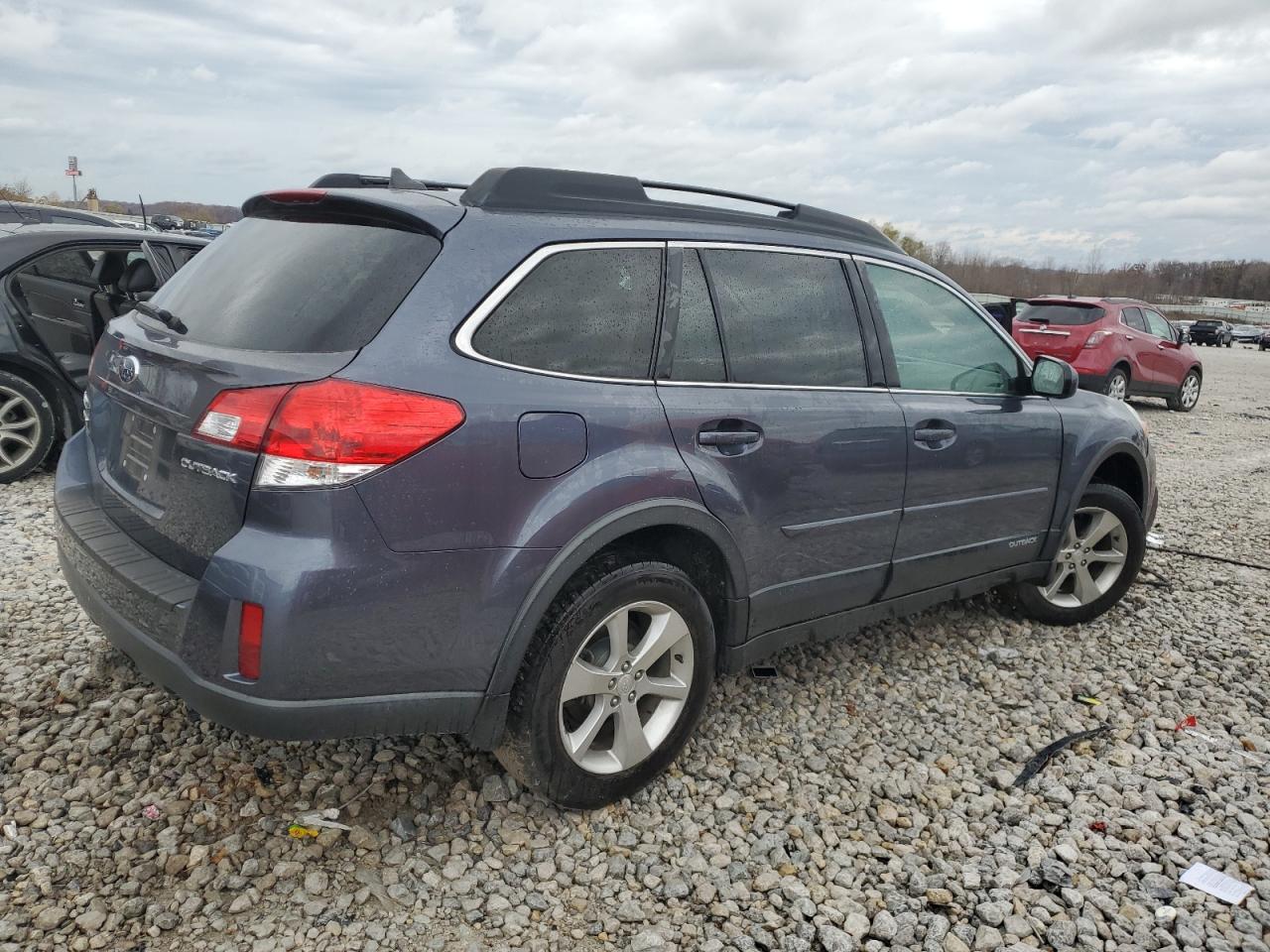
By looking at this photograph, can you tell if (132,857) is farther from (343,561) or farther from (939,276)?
(939,276)

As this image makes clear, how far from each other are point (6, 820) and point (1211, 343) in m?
56.3

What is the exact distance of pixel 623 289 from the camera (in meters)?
2.79

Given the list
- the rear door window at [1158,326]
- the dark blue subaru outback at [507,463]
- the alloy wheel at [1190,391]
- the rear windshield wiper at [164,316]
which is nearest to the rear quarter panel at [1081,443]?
the dark blue subaru outback at [507,463]

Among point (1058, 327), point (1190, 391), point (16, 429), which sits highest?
point (1058, 327)

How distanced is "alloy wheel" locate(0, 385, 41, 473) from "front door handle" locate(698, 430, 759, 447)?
5019 mm

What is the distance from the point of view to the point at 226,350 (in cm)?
243

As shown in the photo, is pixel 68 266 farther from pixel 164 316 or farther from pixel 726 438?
pixel 726 438

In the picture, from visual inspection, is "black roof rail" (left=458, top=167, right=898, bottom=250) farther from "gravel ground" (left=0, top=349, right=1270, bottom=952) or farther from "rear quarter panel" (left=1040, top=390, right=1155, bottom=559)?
"gravel ground" (left=0, top=349, right=1270, bottom=952)

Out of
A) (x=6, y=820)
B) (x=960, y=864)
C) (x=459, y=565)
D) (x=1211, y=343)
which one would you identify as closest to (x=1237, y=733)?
(x=960, y=864)

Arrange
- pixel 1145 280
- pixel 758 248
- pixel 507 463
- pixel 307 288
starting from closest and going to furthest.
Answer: pixel 507 463 → pixel 307 288 → pixel 758 248 → pixel 1145 280

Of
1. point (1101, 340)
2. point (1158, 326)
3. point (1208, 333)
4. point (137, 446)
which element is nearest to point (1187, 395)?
point (1158, 326)

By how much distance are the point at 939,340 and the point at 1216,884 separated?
2061mm

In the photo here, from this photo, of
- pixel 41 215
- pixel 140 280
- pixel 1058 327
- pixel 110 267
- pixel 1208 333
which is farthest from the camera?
pixel 1208 333

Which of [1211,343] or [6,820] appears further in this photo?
[1211,343]
